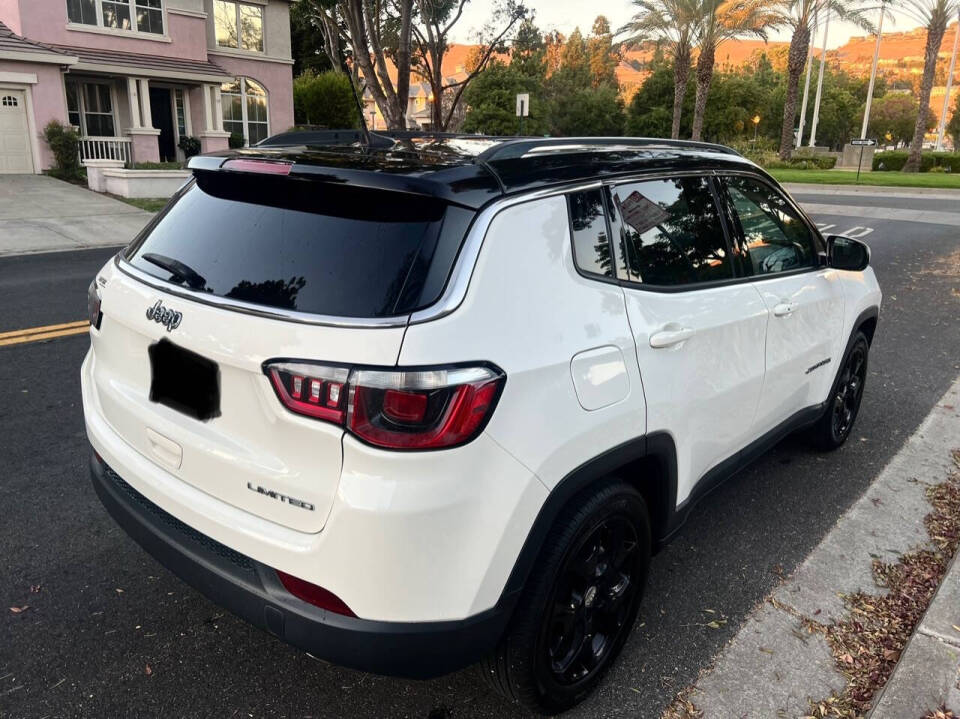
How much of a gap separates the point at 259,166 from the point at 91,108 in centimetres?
2794

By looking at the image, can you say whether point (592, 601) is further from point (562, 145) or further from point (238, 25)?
point (238, 25)

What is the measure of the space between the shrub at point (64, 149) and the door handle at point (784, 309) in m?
21.9

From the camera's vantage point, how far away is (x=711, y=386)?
281cm

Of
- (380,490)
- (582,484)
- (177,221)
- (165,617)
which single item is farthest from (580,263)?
(165,617)

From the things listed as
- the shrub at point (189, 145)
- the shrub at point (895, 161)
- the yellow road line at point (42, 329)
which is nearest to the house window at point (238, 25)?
the shrub at point (189, 145)

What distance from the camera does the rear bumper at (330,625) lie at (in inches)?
76.5

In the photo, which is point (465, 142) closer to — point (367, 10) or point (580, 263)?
point (580, 263)

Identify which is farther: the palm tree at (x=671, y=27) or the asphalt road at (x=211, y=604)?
the palm tree at (x=671, y=27)

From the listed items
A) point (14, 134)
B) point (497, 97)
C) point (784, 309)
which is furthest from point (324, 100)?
point (784, 309)

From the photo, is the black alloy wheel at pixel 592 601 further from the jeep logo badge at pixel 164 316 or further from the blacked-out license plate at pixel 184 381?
the jeep logo badge at pixel 164 316

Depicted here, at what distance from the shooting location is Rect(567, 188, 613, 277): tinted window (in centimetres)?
234

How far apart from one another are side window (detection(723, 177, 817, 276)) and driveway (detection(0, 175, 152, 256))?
11.7 m

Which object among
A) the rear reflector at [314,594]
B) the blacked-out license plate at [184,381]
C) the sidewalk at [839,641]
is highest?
the blacked-out license plate at [184,381]

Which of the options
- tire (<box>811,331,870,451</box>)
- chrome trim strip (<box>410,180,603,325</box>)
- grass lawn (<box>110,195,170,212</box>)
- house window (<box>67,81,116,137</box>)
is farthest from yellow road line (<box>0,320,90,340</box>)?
house window (<box>67,81,116,137</box>)
